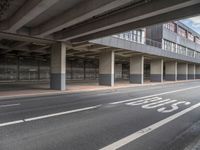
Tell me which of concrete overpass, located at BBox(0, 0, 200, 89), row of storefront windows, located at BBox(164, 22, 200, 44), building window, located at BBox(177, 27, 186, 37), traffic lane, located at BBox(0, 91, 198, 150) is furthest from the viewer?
building window, located at BBox(177, 27, 186, 37)

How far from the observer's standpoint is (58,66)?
853 inches

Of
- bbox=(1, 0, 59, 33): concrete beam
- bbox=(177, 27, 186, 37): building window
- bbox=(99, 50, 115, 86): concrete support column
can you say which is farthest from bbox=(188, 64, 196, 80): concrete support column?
bbox=(1, 0, 59, 33): concrete beam

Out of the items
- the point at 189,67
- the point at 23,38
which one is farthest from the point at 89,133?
the point at 189,67

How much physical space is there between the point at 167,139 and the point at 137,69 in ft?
97.3

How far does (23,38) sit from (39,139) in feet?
51.4

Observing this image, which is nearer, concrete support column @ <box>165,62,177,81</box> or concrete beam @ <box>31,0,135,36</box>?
concrete beam @ <box>31,0,135,36</box>

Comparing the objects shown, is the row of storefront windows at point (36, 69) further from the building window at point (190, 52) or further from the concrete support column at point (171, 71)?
the building window at point (190, 52)

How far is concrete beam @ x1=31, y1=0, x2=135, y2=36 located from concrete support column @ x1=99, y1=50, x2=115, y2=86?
494 inches

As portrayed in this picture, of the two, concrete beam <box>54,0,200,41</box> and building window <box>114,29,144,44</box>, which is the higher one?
building window <box>114,29,144,44</box>

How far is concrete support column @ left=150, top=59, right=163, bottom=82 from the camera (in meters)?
41.4

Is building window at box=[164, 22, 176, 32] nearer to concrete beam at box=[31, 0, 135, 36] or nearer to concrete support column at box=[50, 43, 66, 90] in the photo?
concrete support column at box=[50, 43, 66, 90]

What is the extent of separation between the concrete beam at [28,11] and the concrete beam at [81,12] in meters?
1.79

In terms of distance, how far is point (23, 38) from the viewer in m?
19.6

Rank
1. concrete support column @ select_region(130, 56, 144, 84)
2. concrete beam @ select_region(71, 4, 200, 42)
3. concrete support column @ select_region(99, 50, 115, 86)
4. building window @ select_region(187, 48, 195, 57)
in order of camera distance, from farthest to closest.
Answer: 1. building window @ select_region(187, 48, 195, 57)
2. concrete support column @ select_region(130, 56, 144, 84)
3. concrete support column @ select_region(99, 50, 115, 86)
4. concrete beam @ select_region(71, 4, 200, 42)
